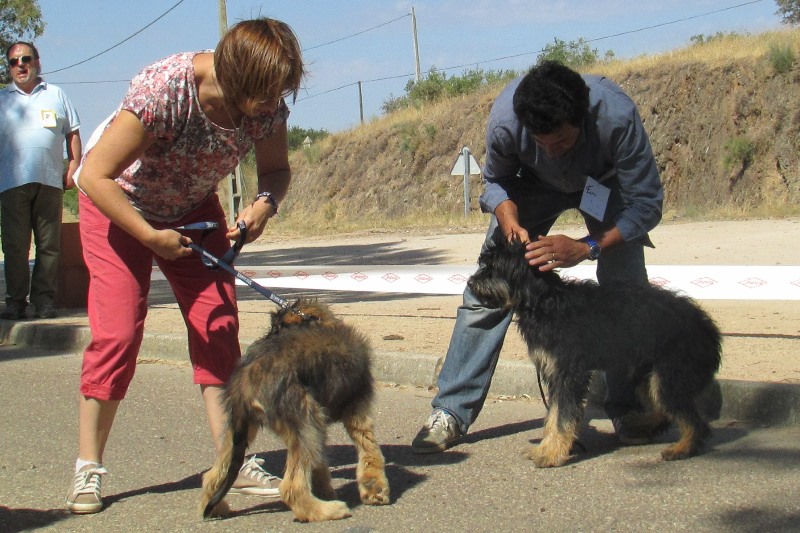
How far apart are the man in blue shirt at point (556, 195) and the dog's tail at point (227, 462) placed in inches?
53.6

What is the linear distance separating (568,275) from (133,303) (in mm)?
2799

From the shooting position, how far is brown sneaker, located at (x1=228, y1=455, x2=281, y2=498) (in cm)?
459

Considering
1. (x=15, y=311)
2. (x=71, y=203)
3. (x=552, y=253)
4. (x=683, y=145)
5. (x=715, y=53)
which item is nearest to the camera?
(x=552, y=253)

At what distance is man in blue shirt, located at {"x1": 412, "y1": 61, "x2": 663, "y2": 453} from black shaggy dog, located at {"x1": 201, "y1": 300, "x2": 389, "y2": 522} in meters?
0.99

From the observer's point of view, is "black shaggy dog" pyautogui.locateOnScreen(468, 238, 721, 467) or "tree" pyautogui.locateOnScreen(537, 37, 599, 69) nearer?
"black shaggy dog" pyautogui.locateOnScreen(468, 238, 721, 467)

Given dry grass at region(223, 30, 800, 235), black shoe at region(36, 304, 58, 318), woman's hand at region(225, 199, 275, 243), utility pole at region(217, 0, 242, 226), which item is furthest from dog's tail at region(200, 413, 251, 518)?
utility pole at region(217, 0, 242, 226)

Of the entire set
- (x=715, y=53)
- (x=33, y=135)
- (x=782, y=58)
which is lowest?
(x=33, y=135)

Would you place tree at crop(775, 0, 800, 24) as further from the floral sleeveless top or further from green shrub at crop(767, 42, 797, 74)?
the floral sleeveless top

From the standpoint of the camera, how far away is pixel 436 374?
22.7ft

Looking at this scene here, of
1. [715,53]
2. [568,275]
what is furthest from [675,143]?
[568,275]

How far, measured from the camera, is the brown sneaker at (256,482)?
4586mm

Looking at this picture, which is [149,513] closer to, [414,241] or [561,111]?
[561,111]

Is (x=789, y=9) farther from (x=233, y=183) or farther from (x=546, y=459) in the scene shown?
(x=546, y=459)

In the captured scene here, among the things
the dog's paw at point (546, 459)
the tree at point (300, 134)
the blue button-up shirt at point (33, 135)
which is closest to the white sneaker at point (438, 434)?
the dog's paw at point (546, 459)
